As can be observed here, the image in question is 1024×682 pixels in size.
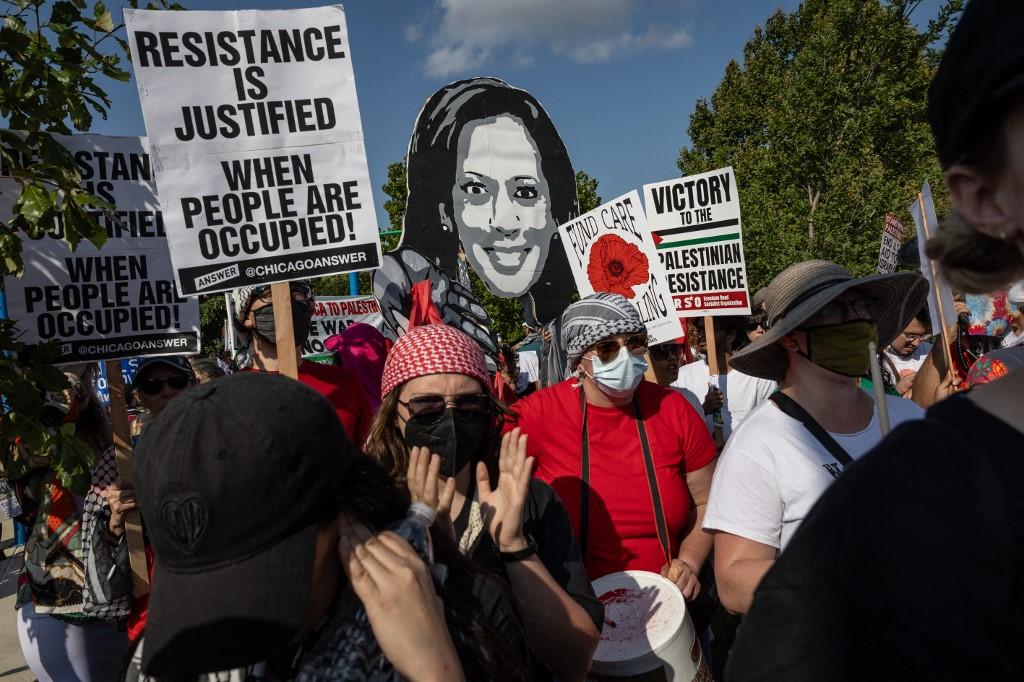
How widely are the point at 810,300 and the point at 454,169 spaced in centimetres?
317

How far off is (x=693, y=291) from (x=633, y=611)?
11.6 ft

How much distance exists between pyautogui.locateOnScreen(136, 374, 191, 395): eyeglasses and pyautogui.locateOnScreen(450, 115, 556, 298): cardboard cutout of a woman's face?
6.36 feet

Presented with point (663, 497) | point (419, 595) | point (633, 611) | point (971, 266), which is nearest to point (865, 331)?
point (663, 497)

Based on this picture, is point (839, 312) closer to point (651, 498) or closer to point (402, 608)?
point (651, 498)

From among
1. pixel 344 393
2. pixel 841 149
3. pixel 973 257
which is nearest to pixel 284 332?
pixel 344 393

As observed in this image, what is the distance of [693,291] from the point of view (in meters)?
5.74

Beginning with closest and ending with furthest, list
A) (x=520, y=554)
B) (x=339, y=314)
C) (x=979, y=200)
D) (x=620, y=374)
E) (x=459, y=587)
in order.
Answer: (x=979, y=200), (x=459, y=587), (x=520, y=554), (x=620, y=374), (x=339, y=314)

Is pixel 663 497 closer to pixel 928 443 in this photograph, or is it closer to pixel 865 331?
pixel 865 331

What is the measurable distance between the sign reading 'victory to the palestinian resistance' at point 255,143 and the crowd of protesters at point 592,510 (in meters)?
1.05

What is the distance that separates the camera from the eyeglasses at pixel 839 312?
257cm

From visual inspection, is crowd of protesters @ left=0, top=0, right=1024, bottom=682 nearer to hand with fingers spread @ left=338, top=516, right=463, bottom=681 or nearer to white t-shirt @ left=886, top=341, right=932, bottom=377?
hand with fingers spread @ left=338, top=516, right=463, bottom=681

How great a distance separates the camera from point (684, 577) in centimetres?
296

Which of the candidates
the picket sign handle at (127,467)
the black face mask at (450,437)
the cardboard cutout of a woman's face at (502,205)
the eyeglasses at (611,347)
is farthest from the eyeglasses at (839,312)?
the picket sign handle at (127,467)

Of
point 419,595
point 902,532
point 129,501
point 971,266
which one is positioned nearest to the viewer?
point 902,532
